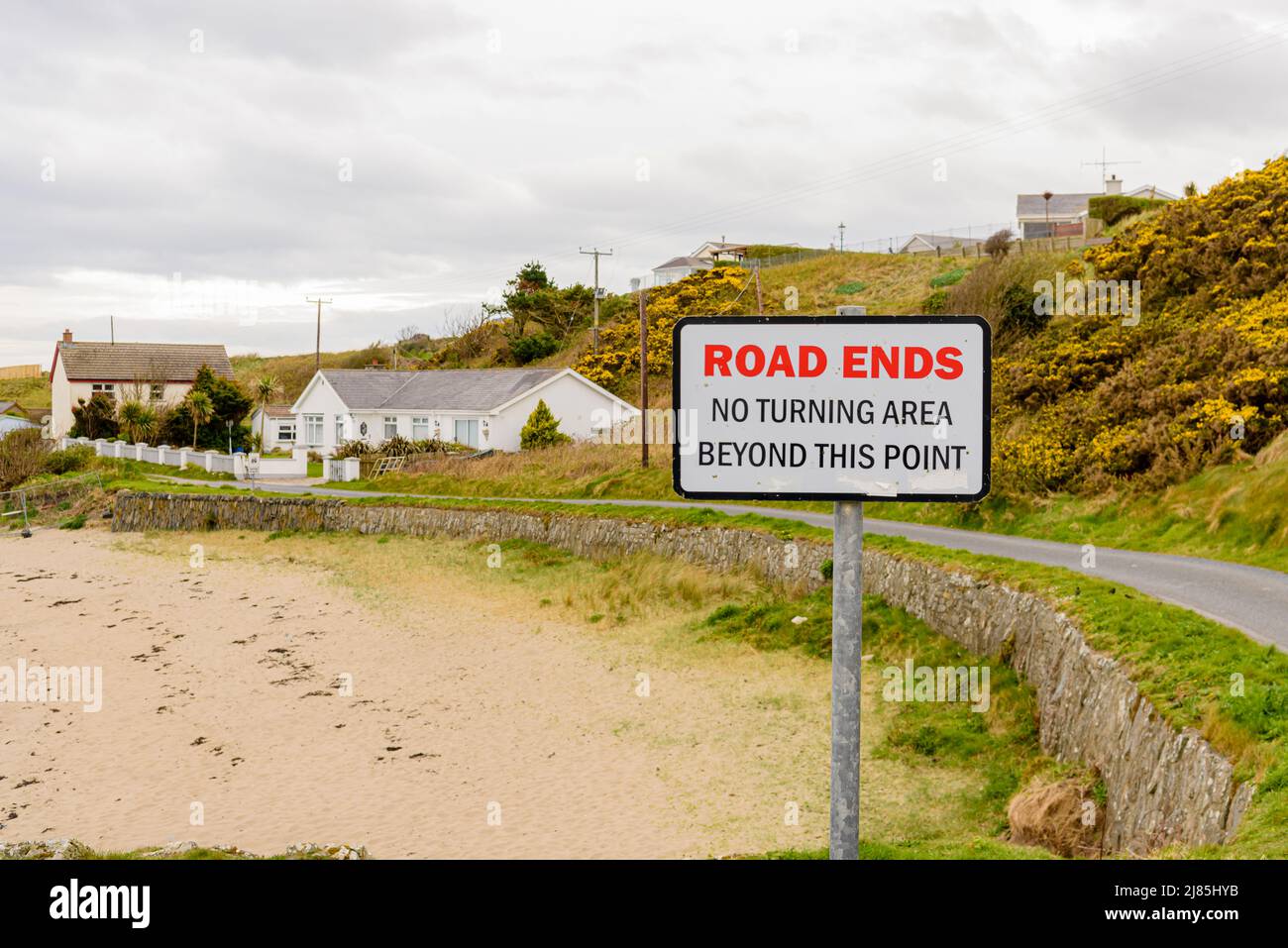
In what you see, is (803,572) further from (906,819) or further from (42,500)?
(42,500)

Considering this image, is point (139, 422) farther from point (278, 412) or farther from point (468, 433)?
point (468, 433)

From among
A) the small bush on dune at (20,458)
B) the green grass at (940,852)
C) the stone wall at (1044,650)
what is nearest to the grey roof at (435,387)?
the small bush on dune at (20,458)

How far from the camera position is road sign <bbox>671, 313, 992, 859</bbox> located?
3602 millimetres

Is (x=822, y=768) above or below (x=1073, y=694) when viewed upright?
below

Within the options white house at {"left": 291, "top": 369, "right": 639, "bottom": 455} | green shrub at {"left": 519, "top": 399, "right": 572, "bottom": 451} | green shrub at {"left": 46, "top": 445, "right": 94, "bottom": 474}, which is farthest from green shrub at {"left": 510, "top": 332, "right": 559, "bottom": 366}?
green shrub at {"left": 46, "top": 445, "right": 94, "bottom": 474}

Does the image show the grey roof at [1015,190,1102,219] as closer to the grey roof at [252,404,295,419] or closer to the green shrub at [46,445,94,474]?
the grey roof at [252,404,295,419]

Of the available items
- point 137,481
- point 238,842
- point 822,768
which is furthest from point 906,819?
point 137,481

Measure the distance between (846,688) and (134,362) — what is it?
79.2 metres

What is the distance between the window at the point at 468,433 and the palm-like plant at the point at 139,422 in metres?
20.6

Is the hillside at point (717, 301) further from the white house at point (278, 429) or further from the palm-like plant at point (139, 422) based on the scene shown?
the palm-like plant at point (139, 422)

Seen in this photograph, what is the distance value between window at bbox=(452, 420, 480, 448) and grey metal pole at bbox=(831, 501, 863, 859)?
46.5 meters

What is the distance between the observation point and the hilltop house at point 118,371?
234 ft

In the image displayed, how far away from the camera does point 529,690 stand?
1783 centimetres
